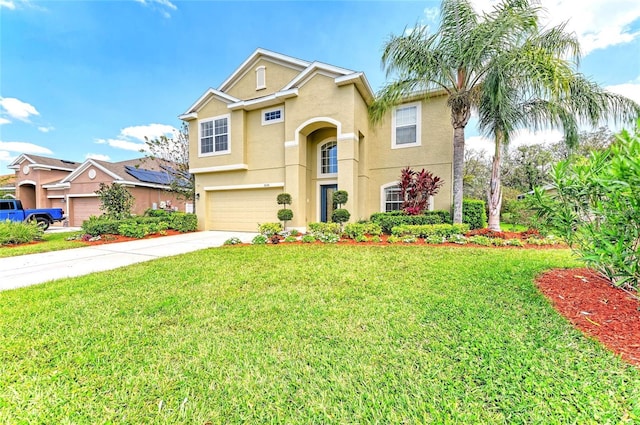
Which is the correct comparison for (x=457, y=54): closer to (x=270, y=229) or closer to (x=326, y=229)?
(x=326, y=229)

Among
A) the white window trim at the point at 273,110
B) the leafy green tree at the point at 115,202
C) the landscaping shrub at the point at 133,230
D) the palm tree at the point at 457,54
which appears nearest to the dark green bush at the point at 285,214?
the white window trim at the point at 273,110

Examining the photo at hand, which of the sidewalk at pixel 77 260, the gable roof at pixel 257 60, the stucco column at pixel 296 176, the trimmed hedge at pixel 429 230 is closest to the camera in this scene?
the sidewalk at pixel 77 260

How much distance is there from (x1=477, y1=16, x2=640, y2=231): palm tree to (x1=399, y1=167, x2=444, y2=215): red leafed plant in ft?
8.36

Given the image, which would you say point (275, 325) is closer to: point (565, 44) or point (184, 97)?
point (565, 44)

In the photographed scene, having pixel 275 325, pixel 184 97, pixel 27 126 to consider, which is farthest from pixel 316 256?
pixel 27 126

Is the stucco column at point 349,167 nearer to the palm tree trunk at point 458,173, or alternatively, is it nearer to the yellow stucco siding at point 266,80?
the palm tree trunk at point 458,173

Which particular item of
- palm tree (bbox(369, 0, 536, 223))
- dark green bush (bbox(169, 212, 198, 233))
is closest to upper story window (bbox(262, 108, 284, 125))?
palm tree (bbox(369, 0, 536, 223))

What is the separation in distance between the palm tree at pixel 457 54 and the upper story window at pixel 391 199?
2879mm

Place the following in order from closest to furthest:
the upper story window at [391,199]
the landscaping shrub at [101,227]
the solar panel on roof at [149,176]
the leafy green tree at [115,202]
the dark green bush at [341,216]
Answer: the dark green bush at [341,216], the landscaping shrub at [101,227], the upper story window at [391,199], the leafy green tree at [115,202], the solar panel on roof at [149,176]

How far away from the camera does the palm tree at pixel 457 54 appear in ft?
26.9

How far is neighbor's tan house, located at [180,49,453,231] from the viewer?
11164 millimetres

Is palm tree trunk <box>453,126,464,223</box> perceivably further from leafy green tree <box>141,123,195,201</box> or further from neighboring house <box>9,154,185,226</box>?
neighboring house <box>9,154,185,226</box>

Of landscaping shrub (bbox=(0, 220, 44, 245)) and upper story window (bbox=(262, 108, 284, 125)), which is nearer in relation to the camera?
landscaping shrub (bbox=(0, 220, 44, 245))

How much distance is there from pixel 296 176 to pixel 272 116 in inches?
147
